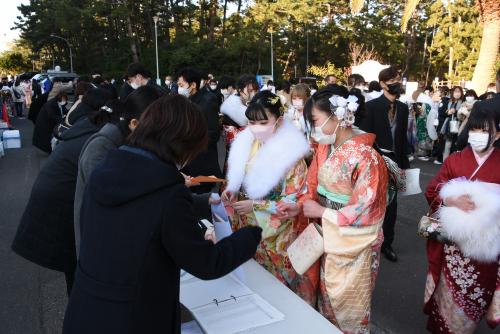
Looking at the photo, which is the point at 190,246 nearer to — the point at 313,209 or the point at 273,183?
the point at 313,209

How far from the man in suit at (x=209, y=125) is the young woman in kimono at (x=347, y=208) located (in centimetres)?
232

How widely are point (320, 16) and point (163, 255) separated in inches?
1350

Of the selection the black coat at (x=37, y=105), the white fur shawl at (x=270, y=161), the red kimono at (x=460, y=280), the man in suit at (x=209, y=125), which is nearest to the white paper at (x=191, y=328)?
the white fur shawl at (x=270, y=161)

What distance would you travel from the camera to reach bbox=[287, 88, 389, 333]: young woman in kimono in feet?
7.61

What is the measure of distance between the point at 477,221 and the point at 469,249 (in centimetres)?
20

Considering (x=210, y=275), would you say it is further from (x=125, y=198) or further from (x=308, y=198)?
(x=308, y=198)

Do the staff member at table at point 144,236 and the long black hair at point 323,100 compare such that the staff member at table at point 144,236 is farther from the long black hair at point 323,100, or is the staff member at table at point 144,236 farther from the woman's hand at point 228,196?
the woman's hand at point 228,196

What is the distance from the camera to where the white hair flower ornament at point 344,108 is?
241cm

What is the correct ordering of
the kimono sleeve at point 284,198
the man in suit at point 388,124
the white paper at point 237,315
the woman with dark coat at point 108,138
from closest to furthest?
the white paper at point 237,315 → the woman with dark coat at point 108,138 → the kimono sleeve at point 284,198 → the man in suit at point 388,124

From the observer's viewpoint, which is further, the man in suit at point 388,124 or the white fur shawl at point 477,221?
the man in suit at point 388,124

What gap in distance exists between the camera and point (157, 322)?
4.99 ft

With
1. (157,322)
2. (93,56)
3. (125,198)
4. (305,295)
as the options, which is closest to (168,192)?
(125,198)

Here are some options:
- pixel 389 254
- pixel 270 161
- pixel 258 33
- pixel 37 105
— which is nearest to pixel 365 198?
pixel 270 161

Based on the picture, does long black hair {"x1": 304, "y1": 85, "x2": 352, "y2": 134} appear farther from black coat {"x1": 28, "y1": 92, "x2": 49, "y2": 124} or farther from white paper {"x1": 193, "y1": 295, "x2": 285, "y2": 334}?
black coat {"x1": 28, "y1": 92, "x2": 49, "y2": 124}
